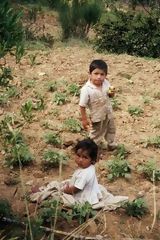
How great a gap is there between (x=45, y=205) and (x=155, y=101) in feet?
11.9

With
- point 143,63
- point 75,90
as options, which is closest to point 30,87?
point 75,90

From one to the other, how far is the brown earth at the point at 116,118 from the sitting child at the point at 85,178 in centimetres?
26

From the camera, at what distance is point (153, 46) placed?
10.7 metres

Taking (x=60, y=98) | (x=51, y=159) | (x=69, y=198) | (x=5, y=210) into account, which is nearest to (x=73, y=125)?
(x=60, y=98)

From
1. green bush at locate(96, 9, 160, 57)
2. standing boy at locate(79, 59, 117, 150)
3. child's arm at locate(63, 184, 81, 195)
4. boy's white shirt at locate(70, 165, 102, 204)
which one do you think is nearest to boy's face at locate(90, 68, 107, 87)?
standing boy at locate(79, 59, 117, 150)

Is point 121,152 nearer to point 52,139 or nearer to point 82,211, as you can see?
point 52,139

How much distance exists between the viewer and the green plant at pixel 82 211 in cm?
428

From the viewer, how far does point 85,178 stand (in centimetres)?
455

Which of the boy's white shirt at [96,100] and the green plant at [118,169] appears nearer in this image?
the green plant at [118,169]

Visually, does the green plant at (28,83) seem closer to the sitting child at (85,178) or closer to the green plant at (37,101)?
the green plant at (37,101)

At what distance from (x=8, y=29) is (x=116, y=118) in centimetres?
399

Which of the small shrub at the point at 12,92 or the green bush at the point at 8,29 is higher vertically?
the green bush at the point at 8,29

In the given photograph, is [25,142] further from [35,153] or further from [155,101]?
[155,101]

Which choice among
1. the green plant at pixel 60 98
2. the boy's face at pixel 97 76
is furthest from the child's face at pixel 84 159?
the green plant at pixel 60 98
